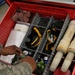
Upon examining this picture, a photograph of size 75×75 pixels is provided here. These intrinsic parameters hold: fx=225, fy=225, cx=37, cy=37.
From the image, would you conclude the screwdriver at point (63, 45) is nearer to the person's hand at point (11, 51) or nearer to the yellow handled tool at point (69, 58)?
the yellow handled tool at point (69, 58)

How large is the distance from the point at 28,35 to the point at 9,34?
0.73 ft

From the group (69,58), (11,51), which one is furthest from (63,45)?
(11,51)

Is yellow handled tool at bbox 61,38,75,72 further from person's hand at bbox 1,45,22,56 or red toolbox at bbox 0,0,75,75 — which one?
person's hand at bbox 1,45,22,56

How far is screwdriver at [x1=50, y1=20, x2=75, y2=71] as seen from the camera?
1798mm

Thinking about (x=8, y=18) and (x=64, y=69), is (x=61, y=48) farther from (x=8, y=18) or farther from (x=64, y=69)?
(x=8, y=18)

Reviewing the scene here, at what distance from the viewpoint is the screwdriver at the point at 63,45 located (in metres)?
1.80

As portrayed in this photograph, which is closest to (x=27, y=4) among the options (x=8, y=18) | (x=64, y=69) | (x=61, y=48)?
(x=8, y=18)

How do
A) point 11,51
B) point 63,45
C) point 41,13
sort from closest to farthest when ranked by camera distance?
1. point 11,51
2. point 63,45
3. point 41,13

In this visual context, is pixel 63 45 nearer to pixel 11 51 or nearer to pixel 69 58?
pixel 69 58

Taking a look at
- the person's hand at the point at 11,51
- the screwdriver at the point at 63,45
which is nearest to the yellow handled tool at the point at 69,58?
the screwdriver at the point at 63,45

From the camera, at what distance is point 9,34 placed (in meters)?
2.24

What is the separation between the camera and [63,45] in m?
1.86

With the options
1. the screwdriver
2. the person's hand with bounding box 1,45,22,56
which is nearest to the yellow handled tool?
the screwdriver

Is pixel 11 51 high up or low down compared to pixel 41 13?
up
